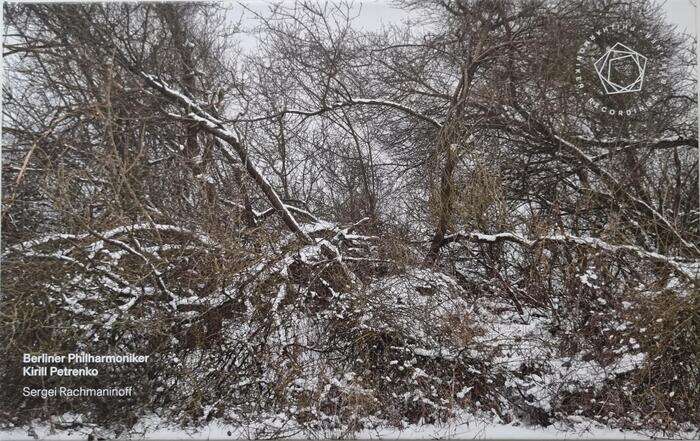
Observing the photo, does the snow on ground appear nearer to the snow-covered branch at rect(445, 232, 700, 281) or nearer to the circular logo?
the snow-covered branch at rect(445, 232, 700, 281)

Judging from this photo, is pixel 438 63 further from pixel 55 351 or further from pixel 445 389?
pixel 55 351

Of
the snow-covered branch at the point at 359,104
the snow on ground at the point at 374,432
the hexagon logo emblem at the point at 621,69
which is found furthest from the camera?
the snow-covered branch at the point at 359,104

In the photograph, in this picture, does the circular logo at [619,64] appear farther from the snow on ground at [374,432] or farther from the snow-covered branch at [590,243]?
the snow on ground at [374,432]

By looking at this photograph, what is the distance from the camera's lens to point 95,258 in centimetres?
434

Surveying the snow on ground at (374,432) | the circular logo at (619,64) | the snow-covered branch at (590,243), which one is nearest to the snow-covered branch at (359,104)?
the snow-covered branch at (590,243)

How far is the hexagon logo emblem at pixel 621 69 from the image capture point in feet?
14.6

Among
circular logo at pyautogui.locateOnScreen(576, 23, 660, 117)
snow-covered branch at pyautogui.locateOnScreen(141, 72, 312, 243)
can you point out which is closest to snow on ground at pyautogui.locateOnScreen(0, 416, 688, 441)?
snow-covered branch at pyautogui.locateOnScreen(141, 72, 312, 243)

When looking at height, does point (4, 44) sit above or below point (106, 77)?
above

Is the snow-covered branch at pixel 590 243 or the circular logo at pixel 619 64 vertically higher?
the circular logo at pixel 619 64

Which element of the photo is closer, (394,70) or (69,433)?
(69,433)

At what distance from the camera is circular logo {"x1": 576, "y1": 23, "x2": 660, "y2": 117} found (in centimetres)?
446

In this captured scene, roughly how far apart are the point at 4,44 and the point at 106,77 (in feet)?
2.33

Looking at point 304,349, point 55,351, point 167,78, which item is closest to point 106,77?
point 167,78

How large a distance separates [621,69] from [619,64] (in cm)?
4
